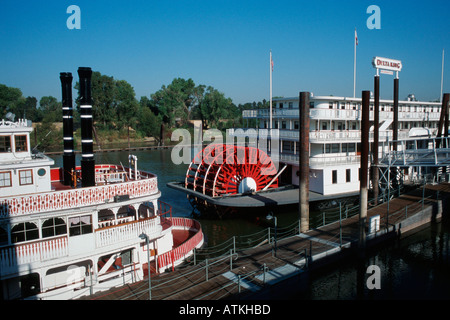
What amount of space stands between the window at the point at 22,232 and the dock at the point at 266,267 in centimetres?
287

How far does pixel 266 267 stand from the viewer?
11852 mm

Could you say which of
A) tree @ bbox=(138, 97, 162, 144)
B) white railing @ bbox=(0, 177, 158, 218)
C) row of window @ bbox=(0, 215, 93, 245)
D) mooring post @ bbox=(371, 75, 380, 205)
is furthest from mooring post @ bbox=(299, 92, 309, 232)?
tree @ bbox=(138, 97, 162, 144)

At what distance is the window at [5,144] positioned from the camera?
1222cm

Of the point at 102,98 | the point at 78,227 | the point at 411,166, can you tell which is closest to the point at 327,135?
the point at 411,166

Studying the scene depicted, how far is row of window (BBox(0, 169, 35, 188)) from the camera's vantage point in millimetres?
11768

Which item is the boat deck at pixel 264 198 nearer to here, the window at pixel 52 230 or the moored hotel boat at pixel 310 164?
the moored hotel boat at pixel 310 164

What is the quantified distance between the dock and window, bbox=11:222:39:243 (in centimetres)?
287

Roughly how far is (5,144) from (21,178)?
50.9 inches

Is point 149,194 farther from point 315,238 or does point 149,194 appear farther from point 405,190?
point 405,190

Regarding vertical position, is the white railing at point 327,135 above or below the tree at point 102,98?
below

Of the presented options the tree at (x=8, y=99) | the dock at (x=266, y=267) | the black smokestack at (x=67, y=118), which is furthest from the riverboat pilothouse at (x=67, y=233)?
the tree at (x=8, y=99)

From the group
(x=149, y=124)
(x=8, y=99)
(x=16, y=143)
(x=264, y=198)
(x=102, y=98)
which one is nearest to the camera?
(x=16, y=143)

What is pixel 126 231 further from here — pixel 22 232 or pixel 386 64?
pixel 386 64

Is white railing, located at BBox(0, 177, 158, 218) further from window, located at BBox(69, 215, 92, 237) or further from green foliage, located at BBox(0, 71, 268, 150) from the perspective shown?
green foliage, located at BBox(0, 71, 268, 150)
